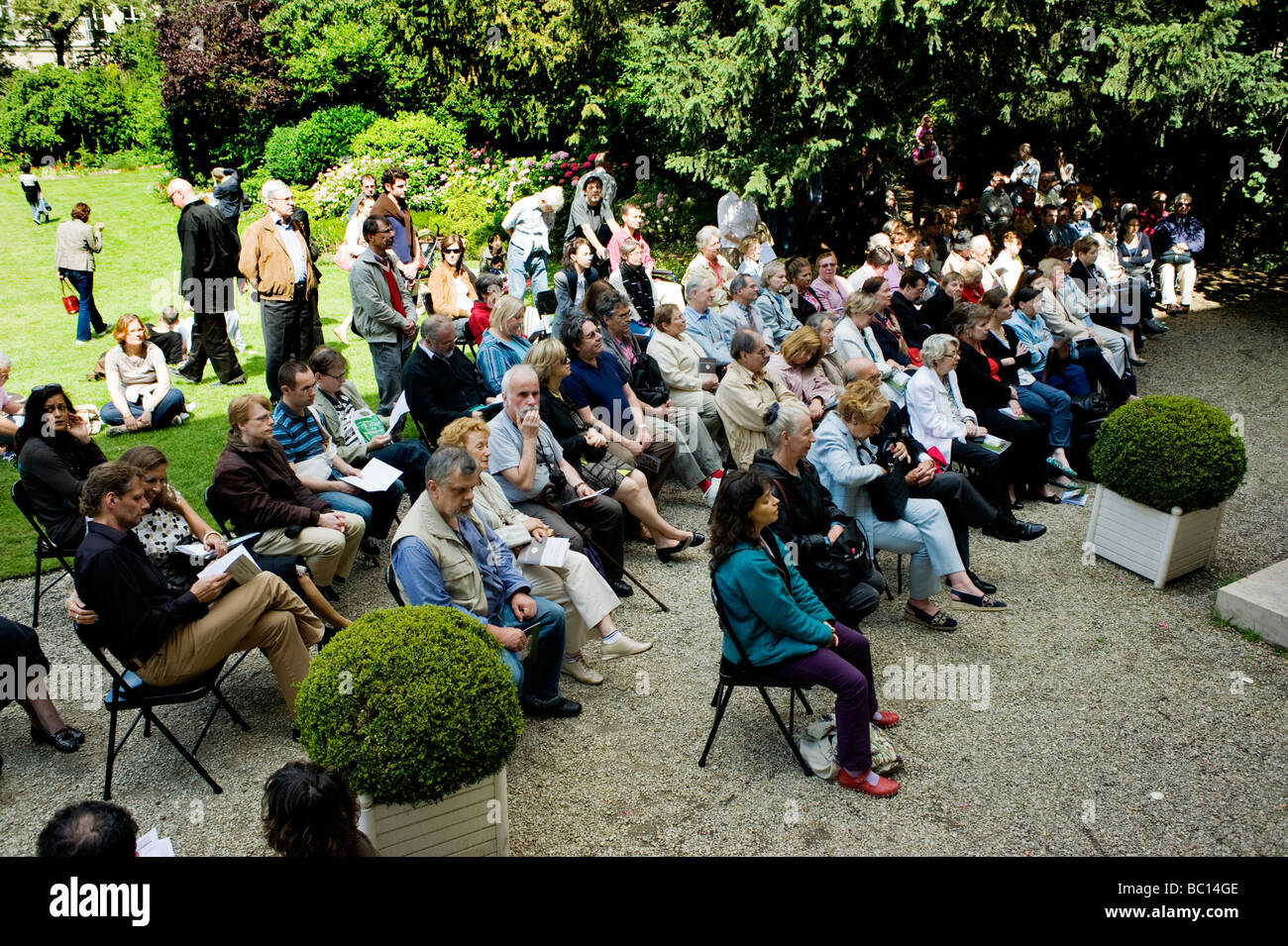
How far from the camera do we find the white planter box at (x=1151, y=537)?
6.83 meters

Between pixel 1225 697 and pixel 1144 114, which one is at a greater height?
pixel 1144 114

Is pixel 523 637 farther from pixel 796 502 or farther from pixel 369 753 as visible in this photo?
pixel 796 502

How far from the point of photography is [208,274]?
10.2 m

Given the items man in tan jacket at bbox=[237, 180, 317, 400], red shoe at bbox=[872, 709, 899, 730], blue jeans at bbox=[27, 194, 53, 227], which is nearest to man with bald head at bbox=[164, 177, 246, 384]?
man in tan jacket at bbox=[237, 180, 317, 400]

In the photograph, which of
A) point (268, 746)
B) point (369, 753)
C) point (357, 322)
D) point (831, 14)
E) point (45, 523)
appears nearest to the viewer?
point (369, 753)

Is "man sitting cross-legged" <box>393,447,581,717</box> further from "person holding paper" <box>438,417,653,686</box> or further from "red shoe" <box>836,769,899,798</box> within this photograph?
"red shoe" <box>836,769,899,798</box>

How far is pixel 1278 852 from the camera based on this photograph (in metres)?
4.44

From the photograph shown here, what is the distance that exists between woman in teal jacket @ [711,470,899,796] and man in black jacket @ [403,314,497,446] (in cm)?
344

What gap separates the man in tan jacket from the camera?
892 cm

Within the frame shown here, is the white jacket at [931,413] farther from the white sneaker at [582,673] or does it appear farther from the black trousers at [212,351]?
the black trousers at [212,351]

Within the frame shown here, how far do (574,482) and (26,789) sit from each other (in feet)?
11.3

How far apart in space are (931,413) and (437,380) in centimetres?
380

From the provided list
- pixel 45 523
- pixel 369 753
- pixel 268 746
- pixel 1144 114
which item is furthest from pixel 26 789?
pixel 1144 114

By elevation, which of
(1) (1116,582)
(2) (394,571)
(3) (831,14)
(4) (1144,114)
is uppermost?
(3) (831,14)
